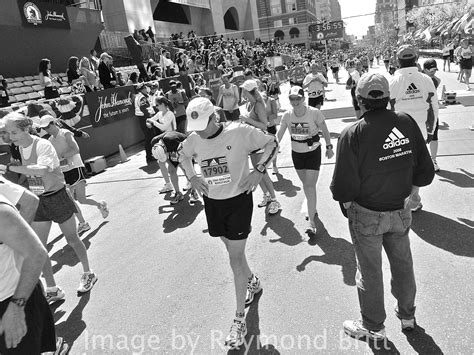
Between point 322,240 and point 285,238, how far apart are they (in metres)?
0.50

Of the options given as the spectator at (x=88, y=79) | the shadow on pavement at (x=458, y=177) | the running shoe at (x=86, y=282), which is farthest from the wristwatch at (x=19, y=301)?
the spectator at (x=88, y=79)

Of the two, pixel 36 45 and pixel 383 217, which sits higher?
pixel 36 45

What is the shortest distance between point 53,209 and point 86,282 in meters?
0.99

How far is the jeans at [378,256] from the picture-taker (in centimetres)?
285

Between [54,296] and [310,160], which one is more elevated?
[310,160]

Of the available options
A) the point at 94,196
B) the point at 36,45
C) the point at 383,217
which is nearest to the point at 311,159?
the point at 383,217

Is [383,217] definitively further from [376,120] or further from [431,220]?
[431,220]

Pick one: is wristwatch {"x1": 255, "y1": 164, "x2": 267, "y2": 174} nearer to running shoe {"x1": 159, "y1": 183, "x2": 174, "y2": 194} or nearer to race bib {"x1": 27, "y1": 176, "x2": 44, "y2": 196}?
race bib {"x1": 27, "y1": 176, "x2": 44, "y2": 196}

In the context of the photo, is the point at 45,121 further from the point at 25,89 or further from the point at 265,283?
the point at 25,89

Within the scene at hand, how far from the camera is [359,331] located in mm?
3148

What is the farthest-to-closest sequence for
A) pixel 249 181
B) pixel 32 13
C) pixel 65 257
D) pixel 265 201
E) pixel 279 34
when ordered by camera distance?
1. pixel 279 34
2. pixel 32 13
3. pixel 265 201
4. pixel 65 257
5. pixel 249 181

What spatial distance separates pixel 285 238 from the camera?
17.1ft

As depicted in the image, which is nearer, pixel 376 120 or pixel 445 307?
pixel 376 120

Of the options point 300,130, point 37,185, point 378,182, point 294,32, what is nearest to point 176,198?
point 300,130
